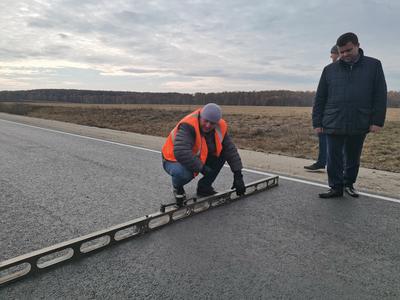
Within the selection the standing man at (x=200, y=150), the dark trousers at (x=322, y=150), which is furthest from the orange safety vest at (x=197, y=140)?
the dark trousers at (x=322, y=150)

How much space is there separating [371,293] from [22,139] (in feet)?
34.9

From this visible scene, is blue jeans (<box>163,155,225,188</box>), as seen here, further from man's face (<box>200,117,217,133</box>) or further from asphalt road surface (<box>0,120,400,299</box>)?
man's face (<box>200,117,217,133</box>)

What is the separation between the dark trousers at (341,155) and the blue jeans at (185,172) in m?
1.64

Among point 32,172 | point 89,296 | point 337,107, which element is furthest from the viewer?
point 32,172

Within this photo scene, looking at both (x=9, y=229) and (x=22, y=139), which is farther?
(x=22, y=139)

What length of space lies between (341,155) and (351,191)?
0.58 meters

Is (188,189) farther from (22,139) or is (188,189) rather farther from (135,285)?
(22,139)

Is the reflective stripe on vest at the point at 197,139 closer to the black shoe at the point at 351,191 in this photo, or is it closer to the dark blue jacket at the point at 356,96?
the dark blue jacket at the point at 356,96

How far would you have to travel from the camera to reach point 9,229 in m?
3.38

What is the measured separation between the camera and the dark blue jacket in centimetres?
427

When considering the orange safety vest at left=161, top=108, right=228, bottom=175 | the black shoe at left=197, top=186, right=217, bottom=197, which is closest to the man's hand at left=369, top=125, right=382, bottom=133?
the orange safety vest at left=161, top=108, right=228, bottom=175

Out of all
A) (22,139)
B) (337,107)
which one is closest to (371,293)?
(337,107)

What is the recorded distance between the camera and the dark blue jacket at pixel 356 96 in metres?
4.27

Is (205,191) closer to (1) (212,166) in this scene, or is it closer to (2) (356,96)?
(1) (212,166)
